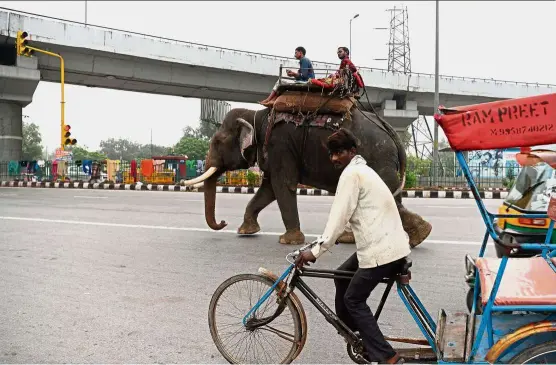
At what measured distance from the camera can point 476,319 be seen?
329 cm

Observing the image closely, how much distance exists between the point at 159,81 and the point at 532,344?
26.8 metres

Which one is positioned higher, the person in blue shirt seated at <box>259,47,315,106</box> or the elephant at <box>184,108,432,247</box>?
the person in blue shirt seated at <box>259,47,315,106</box>

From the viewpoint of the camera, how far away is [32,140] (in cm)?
9075

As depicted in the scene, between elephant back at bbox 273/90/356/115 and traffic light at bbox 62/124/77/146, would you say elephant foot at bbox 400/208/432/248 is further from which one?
traffic light at bbox 62/124/77/146

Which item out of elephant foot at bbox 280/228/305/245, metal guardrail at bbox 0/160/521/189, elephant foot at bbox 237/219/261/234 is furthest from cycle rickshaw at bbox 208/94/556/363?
metal guardrail at bbox 0/160/521/189

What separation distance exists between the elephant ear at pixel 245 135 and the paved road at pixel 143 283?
1.42 metres

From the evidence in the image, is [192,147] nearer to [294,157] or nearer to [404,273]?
[294,157]

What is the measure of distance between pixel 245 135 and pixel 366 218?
5270 millimetres

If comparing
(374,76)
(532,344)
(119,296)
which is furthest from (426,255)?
(374,76)

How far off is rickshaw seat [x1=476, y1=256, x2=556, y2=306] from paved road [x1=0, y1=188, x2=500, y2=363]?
103 cm

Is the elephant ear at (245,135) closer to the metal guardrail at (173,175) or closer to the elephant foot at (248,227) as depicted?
the elephant foot at (248,227)

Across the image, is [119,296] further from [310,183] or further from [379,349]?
[310,183]

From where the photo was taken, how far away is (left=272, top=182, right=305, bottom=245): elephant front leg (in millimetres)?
7957

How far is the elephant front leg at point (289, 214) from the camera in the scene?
7.96m
